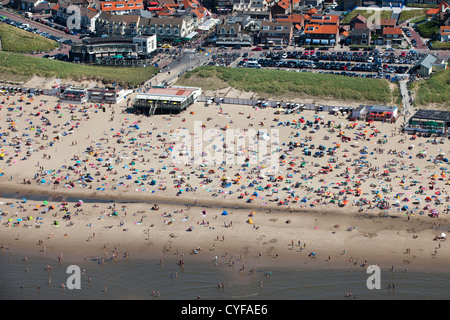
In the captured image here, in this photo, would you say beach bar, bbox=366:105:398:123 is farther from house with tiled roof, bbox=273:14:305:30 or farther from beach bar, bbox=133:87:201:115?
house with tiled roof, bbox=273:14:305:30

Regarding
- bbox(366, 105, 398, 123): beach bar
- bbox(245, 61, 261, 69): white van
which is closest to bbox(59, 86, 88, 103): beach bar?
bbox(245, 61, 261, 69): white van

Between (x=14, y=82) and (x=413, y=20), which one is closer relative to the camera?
(x=14, y=82)

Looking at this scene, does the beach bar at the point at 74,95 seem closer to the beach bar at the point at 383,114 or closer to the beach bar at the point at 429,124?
the beach bar at the point at 383,114

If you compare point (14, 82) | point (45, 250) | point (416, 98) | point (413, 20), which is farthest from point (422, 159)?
point (413, 20)

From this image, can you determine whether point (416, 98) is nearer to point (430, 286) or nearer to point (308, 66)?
point (308, 66)
